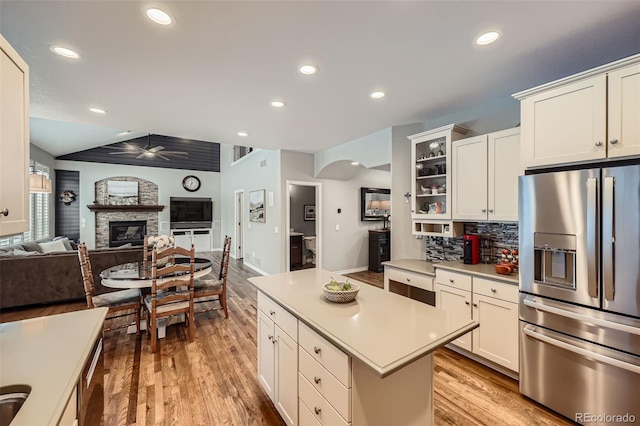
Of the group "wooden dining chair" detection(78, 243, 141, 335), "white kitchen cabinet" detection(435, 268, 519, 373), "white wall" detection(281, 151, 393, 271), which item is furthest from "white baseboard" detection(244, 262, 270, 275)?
"white kitchen cabinet" detection(435, 268, 519, 373)

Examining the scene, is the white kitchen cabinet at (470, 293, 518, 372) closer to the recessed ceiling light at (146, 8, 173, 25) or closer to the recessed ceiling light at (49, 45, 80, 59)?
the recessed ceiling light at (146, 8, 173, 25)

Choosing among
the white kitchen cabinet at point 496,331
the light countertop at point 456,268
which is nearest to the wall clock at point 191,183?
the light countertop at point 456,268

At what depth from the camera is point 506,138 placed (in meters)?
2.58

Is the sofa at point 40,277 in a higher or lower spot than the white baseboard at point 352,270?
higher

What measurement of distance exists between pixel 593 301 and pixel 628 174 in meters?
0.82

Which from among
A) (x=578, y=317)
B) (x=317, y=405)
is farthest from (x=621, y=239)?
(x=317, y=405)

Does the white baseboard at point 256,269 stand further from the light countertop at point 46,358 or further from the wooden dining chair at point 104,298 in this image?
the light countertop at point 46,358

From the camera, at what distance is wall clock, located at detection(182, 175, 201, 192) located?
931 centimetres

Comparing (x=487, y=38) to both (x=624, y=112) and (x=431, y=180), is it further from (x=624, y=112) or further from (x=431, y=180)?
(x=431, y=180)

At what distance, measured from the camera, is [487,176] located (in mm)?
2723

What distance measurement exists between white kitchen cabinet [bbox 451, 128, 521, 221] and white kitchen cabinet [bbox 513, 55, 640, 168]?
413 millimetres

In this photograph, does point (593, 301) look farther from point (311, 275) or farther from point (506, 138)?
point (311, 275)

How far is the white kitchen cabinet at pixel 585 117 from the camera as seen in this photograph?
5.53ft

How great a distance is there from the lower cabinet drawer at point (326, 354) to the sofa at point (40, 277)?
443 cm
